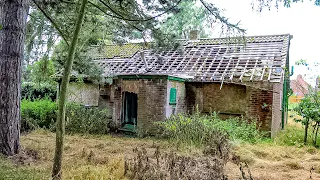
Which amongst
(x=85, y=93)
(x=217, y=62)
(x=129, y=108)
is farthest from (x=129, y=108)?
(x=217, y=62)

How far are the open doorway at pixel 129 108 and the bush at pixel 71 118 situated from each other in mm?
778

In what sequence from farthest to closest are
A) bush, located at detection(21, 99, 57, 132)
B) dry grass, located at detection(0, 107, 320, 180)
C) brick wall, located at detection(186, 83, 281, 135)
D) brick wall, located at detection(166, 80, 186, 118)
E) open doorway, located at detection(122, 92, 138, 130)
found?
open doorway, located at detection(122, 92, 138, 130)
bush, located at detection(21, 99, 57, 132)
brick wall, located at detection(166, 80, 186, 118)
brick wall, located at detection(186, 83, 281, 135)
dry grass, located at detection(0, 107, 320, 180)

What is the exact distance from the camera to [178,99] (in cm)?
1280

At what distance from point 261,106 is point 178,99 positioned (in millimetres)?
3498

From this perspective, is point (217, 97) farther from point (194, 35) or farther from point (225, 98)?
point (194, 35)

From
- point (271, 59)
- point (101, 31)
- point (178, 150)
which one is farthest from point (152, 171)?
point (271, 59)

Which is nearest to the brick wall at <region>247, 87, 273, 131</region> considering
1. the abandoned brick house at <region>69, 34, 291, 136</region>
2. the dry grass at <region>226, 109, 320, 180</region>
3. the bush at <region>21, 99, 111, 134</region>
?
the abandoned brick house at <region>69, 34, 291, 136</region>

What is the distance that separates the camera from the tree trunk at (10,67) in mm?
6434

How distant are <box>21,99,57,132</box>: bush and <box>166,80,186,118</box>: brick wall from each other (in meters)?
5.22

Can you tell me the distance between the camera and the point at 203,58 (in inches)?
562

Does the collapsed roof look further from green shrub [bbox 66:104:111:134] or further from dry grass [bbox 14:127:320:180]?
dry grass [bbox 14:127:320:180]

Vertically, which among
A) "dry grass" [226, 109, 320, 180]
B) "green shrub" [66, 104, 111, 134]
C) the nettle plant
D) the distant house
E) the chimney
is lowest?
"dry grass" [226, 109, 320, 180]

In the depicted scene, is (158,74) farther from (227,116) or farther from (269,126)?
(269,126)

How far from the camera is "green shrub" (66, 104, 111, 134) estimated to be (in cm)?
1214
